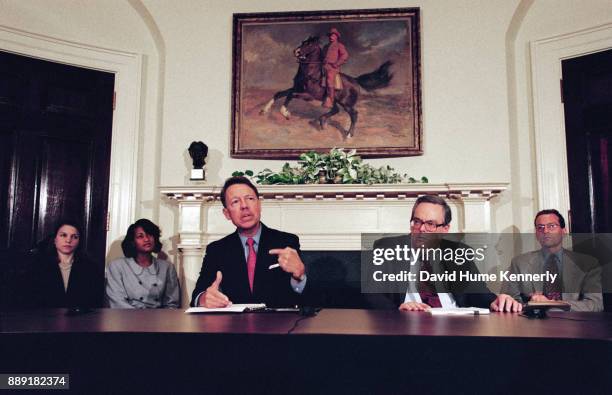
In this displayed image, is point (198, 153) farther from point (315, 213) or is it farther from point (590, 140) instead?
point (590, 140)

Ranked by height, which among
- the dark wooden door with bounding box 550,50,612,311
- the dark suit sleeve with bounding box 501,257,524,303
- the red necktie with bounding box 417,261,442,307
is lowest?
the dark suit sleeve with bounding box 501,257,524,303

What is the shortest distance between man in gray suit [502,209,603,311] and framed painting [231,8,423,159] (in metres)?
1.41

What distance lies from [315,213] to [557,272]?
1917mm

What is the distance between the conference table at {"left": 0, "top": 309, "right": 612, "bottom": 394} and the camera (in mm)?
1167

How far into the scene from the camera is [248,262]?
2316 millimetres

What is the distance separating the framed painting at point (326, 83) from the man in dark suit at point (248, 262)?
7.68 ft

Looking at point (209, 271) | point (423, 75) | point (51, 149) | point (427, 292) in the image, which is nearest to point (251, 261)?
point (209, 271)

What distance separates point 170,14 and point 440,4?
255cm

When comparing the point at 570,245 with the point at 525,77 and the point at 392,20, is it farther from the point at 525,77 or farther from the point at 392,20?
the point at 392,20

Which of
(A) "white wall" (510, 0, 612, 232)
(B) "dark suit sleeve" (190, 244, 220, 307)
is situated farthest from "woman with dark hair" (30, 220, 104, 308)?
(A) "white wall" (510, 0, 612, 232)


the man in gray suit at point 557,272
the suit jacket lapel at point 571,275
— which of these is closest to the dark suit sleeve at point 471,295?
the man in gray suit at point 557,272

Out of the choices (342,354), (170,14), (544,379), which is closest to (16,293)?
(170,14)

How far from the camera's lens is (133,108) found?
472 centimetres

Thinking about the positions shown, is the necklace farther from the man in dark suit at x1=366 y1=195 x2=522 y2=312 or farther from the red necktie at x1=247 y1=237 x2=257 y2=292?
the man in dark suit at x1=366 y1=195 x2=522 y2=312
